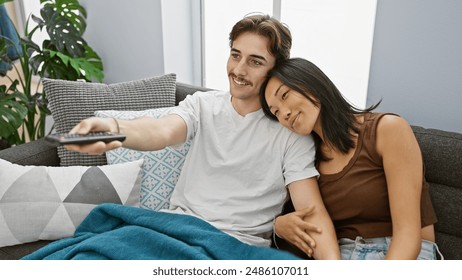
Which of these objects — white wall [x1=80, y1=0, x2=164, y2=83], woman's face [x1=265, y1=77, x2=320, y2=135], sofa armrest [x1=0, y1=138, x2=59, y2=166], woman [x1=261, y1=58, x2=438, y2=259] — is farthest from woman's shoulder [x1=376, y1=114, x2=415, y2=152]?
white wall [x1=80, y1=0, x2=164, y2=83]

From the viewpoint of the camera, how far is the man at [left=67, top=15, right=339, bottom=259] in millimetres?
1364

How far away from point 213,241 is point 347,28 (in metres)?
1.27

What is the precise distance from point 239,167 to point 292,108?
274 millimetres

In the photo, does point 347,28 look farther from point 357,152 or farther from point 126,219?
point 126,219

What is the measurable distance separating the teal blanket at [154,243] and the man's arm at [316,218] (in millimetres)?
192

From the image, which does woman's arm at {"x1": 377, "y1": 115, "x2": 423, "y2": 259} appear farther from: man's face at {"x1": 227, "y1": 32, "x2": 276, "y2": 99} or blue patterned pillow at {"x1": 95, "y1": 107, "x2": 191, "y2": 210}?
blue patterned pillow at {"x1": 95, "y1": 107, "x2": 191, "y2": 210}

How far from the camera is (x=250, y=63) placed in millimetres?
1394

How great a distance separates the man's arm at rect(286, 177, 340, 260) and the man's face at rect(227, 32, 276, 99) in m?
0.35

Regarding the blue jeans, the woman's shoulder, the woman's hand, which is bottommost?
the blue jeans

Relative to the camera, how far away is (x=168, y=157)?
163 cm

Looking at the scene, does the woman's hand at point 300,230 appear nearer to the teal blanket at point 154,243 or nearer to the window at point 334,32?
the teal blanket at point 154,243

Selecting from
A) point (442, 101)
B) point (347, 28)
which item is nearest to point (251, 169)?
point (442, 101)

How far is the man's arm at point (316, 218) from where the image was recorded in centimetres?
129

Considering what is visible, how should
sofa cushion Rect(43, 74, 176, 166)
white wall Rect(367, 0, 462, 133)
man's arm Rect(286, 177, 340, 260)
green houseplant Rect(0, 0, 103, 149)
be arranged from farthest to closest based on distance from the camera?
green houseplant Rect(0, 0, 103, 149), sofa cushion Rect(43, 74, 176, 166), white wall Rect(367, 0, 462, 133), man's arm Rect(286, 177, 340, 260)
